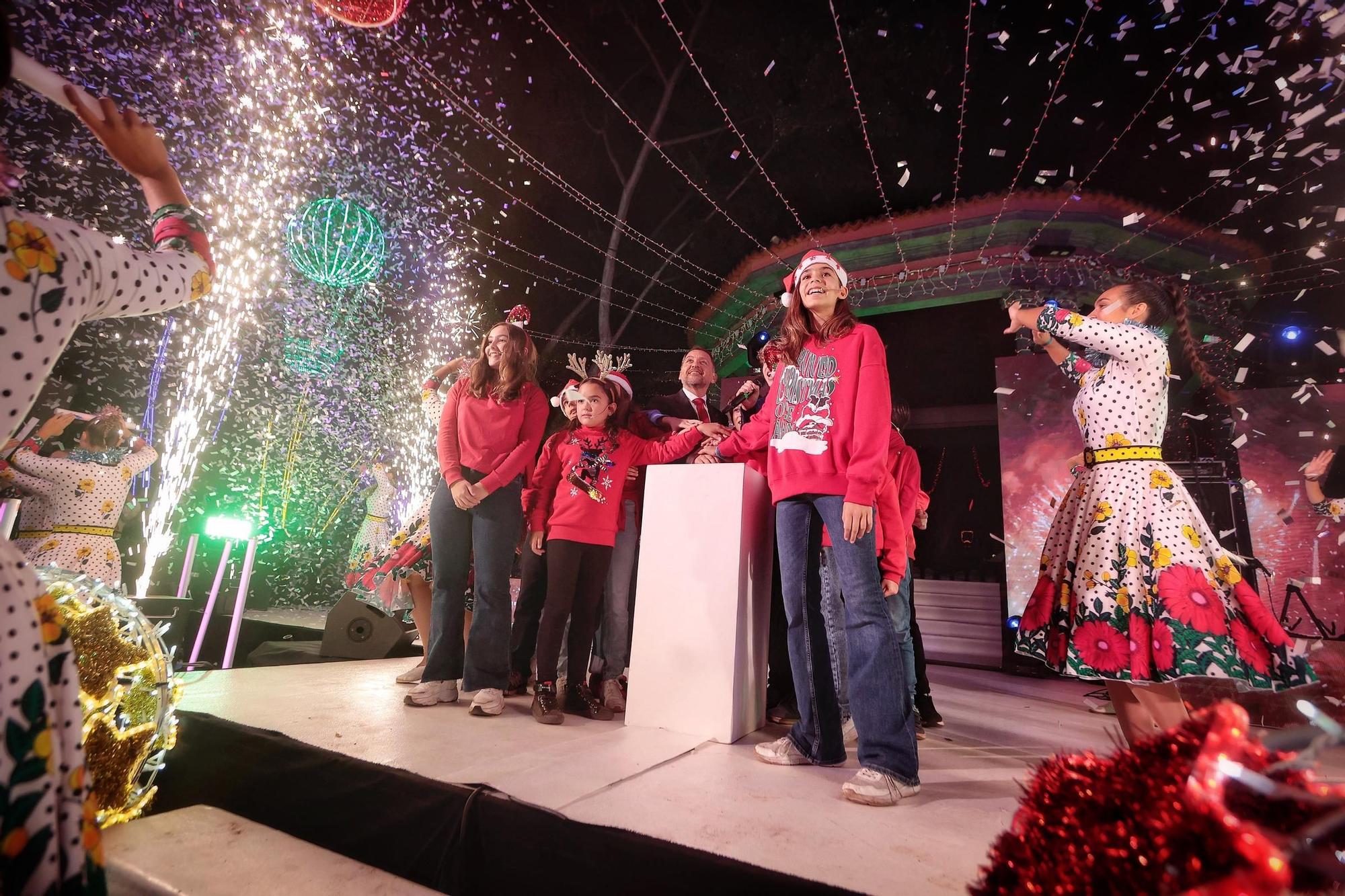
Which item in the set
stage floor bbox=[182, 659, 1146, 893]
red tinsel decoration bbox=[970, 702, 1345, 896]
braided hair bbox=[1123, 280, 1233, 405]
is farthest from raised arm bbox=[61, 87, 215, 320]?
braided hair bbox=[1123, 280, 1233, 405]

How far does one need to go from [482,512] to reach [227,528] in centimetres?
397

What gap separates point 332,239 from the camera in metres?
6.42

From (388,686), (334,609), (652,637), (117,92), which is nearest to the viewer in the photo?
(652,637)

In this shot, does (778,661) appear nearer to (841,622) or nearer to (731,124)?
(841,622)

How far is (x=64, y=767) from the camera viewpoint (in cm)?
70

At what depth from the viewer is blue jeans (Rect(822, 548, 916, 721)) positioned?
1.89 metres

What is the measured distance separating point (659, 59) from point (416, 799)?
178 inches

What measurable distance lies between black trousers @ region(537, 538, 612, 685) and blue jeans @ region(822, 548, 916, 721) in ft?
3.35

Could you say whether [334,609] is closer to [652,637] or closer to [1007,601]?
[652,637]

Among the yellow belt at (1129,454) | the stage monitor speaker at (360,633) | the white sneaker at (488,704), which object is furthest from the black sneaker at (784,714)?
the stage monitor speaker at (360,633)

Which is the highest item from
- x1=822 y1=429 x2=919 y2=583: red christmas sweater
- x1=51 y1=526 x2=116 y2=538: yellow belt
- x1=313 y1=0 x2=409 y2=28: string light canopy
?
x1=313 y1=0 x2=409 y2=28: string light canopy

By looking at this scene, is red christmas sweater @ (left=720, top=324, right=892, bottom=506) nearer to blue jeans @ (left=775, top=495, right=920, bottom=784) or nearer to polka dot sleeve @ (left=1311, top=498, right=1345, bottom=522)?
blue jeans @ (left=775, top=495, right=920, bottom=784)

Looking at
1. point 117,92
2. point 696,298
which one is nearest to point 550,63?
point 696,298

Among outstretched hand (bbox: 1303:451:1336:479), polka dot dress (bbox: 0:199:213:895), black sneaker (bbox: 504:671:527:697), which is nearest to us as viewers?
polka dot dress (bbox: 0:199:213:895)
